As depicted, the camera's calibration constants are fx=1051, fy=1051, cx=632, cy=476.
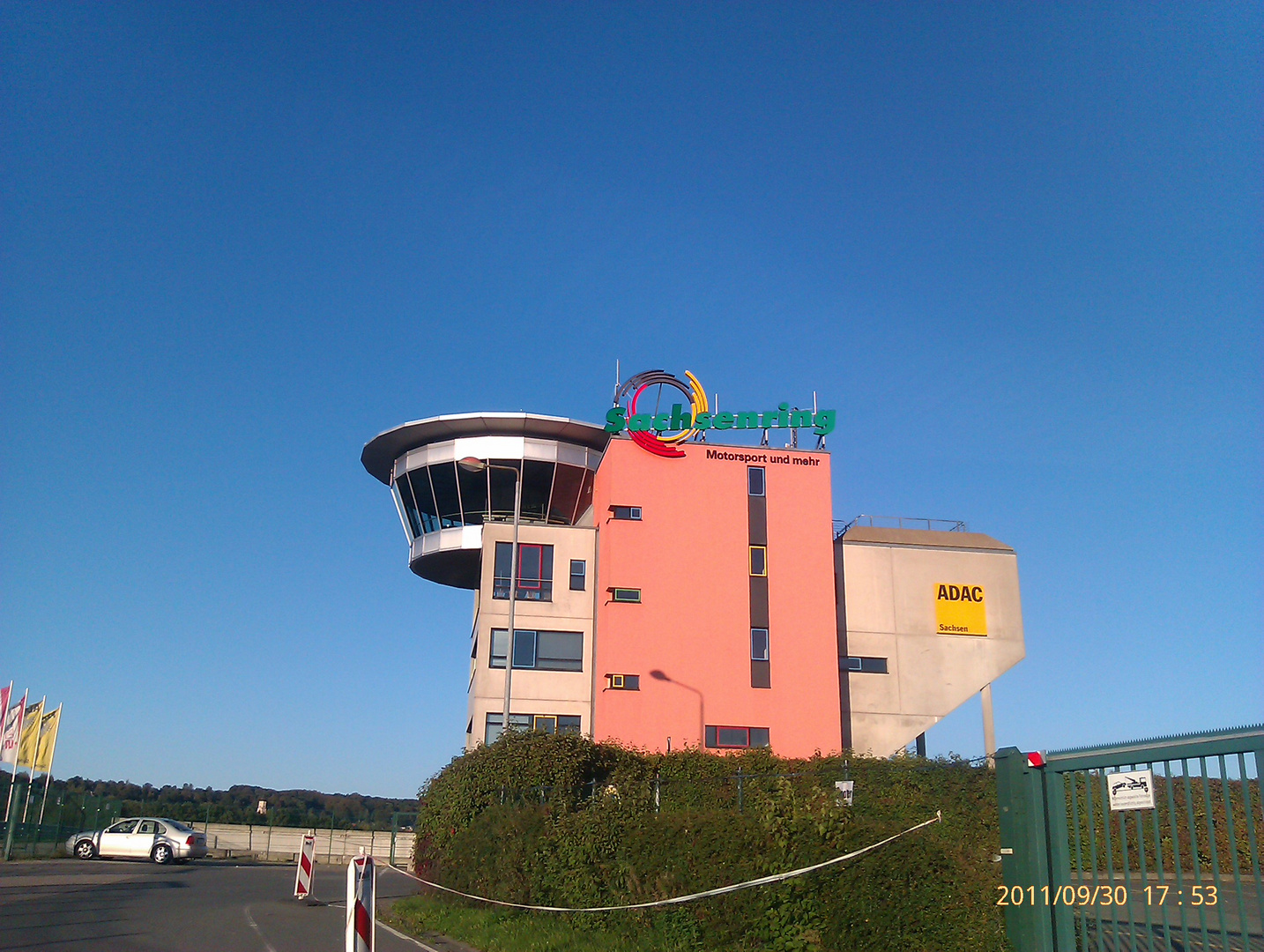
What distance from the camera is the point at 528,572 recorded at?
40.9 m

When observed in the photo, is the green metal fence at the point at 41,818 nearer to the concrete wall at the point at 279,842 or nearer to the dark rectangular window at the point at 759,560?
the concrete wall at the point at 279,842

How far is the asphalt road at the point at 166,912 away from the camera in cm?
1462

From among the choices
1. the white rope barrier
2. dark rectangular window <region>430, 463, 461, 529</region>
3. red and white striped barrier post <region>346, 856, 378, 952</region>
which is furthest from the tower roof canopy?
red and white striped barrier post <region>346, 856, 378, 952</region>

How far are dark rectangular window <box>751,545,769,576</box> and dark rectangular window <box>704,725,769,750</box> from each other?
5.94 meters

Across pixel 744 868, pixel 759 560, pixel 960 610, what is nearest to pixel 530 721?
pixel 759 560

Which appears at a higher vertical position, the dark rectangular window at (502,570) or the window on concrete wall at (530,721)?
the dark rectangular window at (502,570)

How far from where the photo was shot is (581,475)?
154 feet

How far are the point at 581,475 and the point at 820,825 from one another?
35.7m

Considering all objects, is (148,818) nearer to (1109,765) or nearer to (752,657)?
(752,657)

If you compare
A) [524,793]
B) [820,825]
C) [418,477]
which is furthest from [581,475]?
[820,825]

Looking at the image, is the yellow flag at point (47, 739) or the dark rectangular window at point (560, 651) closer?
the yellow flag at point (47, 739)

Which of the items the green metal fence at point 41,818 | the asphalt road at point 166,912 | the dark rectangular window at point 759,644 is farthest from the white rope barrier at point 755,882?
the green metal fence at point 41,818

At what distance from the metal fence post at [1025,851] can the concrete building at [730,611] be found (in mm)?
29692

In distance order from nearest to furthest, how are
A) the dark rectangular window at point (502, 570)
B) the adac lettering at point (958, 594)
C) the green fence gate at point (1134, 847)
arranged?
the green fence gate at point (1134, 847)
the dark rectangular window at point (502, 570)
the adac lettering at point (958, 594)
